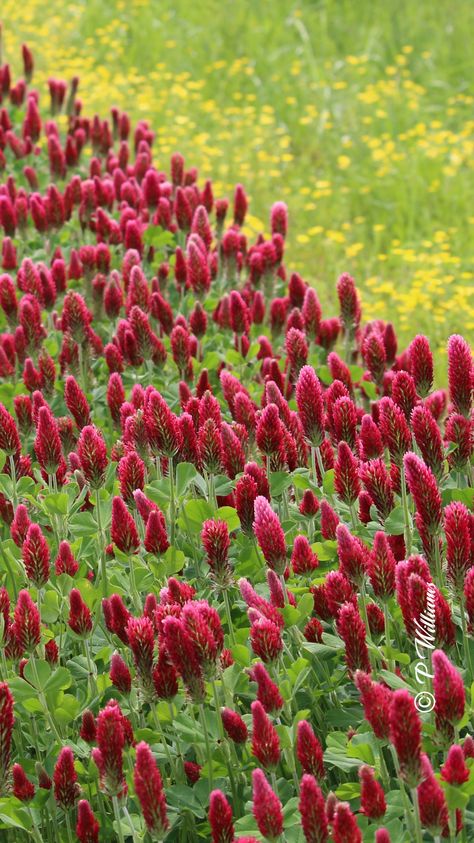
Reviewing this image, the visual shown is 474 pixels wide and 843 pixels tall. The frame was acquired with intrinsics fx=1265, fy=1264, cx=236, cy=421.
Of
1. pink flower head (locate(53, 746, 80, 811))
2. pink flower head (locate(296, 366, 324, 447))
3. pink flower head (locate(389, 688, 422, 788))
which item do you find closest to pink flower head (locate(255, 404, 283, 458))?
pink flower head (locate(296, 366, 324, 447))

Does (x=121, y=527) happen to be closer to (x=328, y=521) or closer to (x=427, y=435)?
(x=328, y=521)

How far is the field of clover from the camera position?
91.0 inches

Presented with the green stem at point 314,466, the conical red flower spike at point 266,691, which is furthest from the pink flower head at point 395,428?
the conical red flower spike at point 266,691

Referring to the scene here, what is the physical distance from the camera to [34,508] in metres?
3.85

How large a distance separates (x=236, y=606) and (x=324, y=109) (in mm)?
7627

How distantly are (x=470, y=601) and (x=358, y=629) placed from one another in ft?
0.75

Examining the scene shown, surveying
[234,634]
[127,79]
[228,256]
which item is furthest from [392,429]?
[127,79]

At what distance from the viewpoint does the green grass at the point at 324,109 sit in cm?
804

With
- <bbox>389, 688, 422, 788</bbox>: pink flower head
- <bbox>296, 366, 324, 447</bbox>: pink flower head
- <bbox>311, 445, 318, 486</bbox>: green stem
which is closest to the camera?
<bbox>389, 688, 422, 788</bbox>: pink flower head

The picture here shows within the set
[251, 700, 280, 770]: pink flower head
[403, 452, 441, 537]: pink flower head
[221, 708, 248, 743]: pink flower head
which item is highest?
[403, 452, 441, 537]: pink flower head

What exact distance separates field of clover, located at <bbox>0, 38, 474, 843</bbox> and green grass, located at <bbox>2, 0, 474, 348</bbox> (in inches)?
138

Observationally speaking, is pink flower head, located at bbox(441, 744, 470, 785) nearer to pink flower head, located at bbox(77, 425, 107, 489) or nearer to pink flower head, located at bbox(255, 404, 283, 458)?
pink flower head, located at bbox(255, 404, 283, 458)

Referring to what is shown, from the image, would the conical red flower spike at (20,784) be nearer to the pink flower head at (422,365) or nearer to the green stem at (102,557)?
the green stem at (102,557)

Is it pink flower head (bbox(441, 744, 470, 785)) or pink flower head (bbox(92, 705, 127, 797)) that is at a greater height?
pink flower head (bbox(441, 744, 470, 785))
